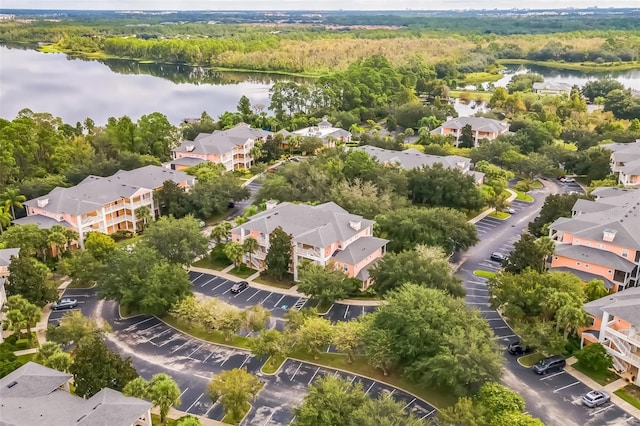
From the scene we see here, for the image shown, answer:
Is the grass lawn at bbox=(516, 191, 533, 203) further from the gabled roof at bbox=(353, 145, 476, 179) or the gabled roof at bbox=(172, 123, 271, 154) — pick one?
the gabled roof at bbox=(172, 123, 271, 154)

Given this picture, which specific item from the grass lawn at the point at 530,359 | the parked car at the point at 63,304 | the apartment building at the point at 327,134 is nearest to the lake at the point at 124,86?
the apartment building at the point at 327,134

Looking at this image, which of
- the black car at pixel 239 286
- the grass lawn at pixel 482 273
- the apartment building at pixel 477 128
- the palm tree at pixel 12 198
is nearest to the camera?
the black car at pixel 239 286

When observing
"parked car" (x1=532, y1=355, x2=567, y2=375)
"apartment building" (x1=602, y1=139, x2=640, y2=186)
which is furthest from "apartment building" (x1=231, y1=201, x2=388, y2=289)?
"apartment building" (x1=602, y1=139, x2=640, y2=186)

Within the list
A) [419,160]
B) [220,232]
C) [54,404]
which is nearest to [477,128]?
[419,160]

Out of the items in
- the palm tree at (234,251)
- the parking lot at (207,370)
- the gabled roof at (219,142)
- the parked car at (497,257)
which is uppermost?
the gabled roof at (219,142)

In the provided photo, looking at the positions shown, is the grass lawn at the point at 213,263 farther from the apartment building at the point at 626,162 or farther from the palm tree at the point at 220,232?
the apartment building at the point at 626,162

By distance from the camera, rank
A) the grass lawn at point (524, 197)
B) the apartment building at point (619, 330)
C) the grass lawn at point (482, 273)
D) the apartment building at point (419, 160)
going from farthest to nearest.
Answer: the apartment building at point (419, 160)
the grass lawn at point (524, 197)
the grass lawn at point (482, 273)
the apartment building at point (619, 330)

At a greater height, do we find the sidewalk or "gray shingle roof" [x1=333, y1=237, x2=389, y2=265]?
"gray shingle roof" [x1=333, y1=237, x2=389, y2=265]
